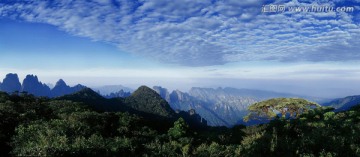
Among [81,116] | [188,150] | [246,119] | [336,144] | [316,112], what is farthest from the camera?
[246,119]

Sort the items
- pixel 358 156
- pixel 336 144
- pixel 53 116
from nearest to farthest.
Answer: pixel 358 156 < pixel 336 144 < pixel 53 116

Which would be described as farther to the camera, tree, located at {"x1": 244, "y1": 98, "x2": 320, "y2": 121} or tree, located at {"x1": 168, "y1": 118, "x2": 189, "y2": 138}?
tree, located at {"x1": 244, "y1": 98, "x2": 320, "y2": 121}

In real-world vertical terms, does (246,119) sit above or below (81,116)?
below

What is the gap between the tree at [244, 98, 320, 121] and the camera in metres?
Result: 59.2

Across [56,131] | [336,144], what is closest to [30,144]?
[56,131]

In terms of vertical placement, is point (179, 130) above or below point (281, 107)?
below

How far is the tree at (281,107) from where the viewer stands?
59.2 metres

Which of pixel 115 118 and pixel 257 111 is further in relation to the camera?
pixel 257 111

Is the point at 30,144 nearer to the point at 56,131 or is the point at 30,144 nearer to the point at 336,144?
the point at 56,131

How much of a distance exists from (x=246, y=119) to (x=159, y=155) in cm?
4353

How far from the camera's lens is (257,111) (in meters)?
62.7

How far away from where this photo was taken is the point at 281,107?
59625 millimetres

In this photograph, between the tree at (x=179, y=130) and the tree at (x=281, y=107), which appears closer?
the tree at (x=179, y=130)

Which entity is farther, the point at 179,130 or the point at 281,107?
the point at 281,107
